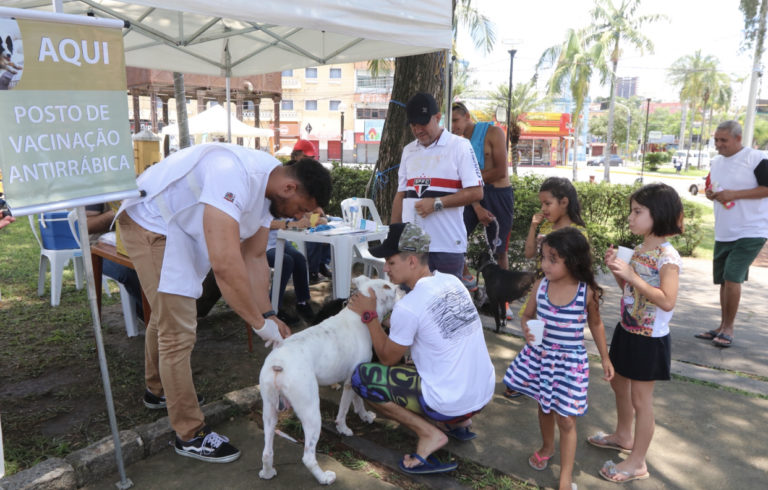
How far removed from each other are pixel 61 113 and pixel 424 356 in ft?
6.26

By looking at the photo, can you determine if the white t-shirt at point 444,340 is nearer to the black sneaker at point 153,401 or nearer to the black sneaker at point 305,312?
the black sneaker at point 153,401

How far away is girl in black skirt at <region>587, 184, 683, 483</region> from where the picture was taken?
255cm

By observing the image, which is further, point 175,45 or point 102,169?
point 175,45

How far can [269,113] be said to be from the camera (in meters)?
50.9

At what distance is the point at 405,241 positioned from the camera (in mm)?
2574

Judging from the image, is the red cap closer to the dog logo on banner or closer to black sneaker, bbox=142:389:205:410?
the dog logo on banner

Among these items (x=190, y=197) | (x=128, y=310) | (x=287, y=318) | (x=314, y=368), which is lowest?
(x=287, y=318)

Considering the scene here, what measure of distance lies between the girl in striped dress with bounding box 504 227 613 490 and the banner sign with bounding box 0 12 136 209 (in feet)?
6.66

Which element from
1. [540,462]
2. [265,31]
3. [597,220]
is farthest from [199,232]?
[597,220]

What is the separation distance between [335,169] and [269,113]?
144 feet

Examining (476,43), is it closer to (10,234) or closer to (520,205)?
(520,205)

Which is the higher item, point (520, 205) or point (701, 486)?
point (520, 205)

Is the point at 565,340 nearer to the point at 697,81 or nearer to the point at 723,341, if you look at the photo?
the point at 723,341

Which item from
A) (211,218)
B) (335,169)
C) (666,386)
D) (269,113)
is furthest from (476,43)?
(269,113)
